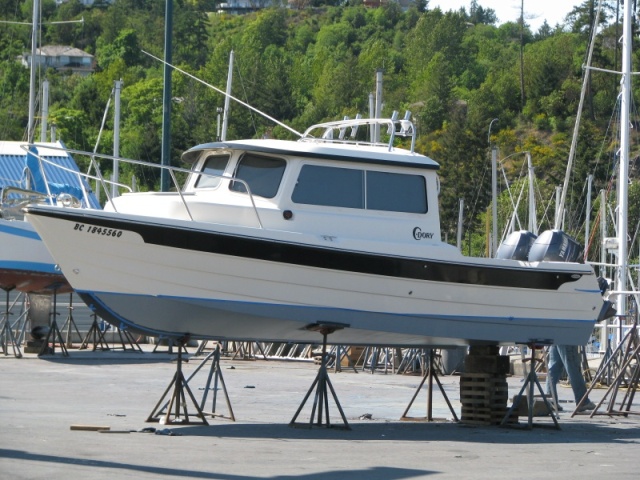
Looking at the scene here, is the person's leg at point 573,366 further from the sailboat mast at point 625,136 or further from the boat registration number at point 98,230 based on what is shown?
the sailboat mast at point 625,136

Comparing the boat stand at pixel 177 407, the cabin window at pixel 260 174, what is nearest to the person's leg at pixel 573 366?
the cabin window at pixel 260 174

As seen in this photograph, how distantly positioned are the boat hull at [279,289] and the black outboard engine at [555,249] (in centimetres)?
24

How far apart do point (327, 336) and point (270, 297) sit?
3.89ft

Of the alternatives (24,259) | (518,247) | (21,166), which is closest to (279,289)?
(518,247)

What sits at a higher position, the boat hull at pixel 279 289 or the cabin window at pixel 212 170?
the cabin window at pixel 212 170

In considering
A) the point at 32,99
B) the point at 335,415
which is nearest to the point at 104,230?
the point at 335,415

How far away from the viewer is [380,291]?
14.5m

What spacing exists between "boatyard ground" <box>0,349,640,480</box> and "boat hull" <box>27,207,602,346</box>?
3.72 ft

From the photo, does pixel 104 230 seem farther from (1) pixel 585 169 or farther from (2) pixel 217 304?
(1) pixel 585 169

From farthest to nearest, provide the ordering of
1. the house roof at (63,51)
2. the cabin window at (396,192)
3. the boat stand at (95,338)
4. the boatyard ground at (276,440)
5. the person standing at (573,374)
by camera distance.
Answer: the house roof at (63,51), the boat stand at (95,338), the person standing at (573,374), the cabin window at (396,192), the boatyard ground at (276,440)

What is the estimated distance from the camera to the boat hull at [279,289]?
1376 cm

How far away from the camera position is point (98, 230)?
45.0ft

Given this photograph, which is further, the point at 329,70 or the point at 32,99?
the point at 329,70

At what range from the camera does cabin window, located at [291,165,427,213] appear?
14.7 m
